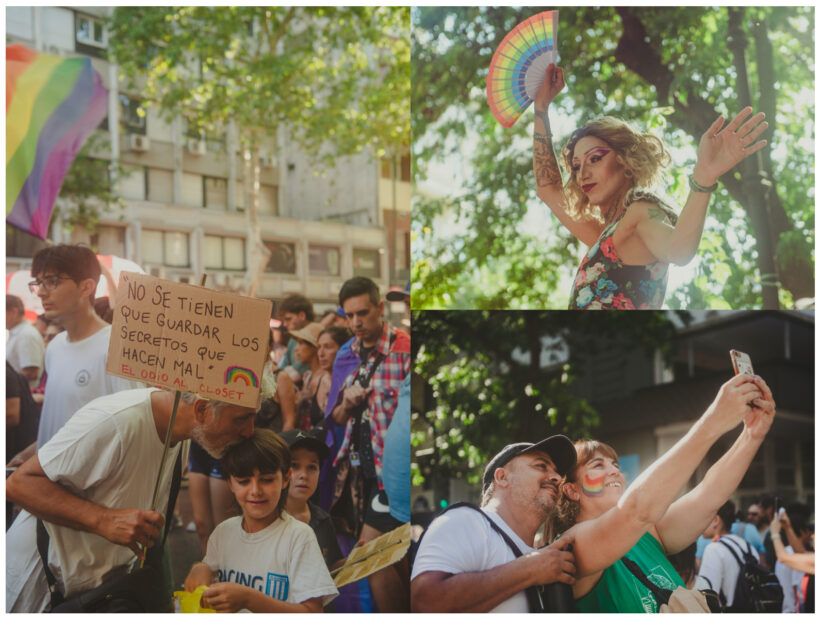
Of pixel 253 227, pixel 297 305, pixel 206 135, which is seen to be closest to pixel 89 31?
pixel 206 135

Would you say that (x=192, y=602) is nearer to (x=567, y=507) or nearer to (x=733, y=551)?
(x=567, y=507)

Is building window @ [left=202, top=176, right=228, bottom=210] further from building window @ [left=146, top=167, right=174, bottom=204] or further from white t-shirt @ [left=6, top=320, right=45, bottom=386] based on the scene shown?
white t-shirt @ [left=6, top=320, right=45, bottom=386]

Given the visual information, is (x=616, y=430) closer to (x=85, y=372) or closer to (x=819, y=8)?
(x=819, y=8)

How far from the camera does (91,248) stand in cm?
459

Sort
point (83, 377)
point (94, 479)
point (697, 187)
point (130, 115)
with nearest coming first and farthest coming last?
1. point (94, 479)
2. point (697, 187)
3. point (83, 377)
4. point (130, 115)

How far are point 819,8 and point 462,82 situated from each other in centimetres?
180

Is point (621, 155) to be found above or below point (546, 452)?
above

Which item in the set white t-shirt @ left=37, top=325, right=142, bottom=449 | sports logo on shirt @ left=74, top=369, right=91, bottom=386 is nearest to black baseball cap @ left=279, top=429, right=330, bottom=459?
white t-shirt @ left=37, top=325, right=142, bottom=449

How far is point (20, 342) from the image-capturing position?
4594 millimetres

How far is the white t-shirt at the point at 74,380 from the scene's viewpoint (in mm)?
4344

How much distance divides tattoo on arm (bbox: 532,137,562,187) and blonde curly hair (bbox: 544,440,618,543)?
4.35 ft

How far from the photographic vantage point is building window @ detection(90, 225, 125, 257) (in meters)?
4.60

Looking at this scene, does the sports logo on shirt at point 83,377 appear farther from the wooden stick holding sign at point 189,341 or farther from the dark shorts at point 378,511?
the dark shorts at point 378,511

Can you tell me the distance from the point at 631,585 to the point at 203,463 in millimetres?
2121
